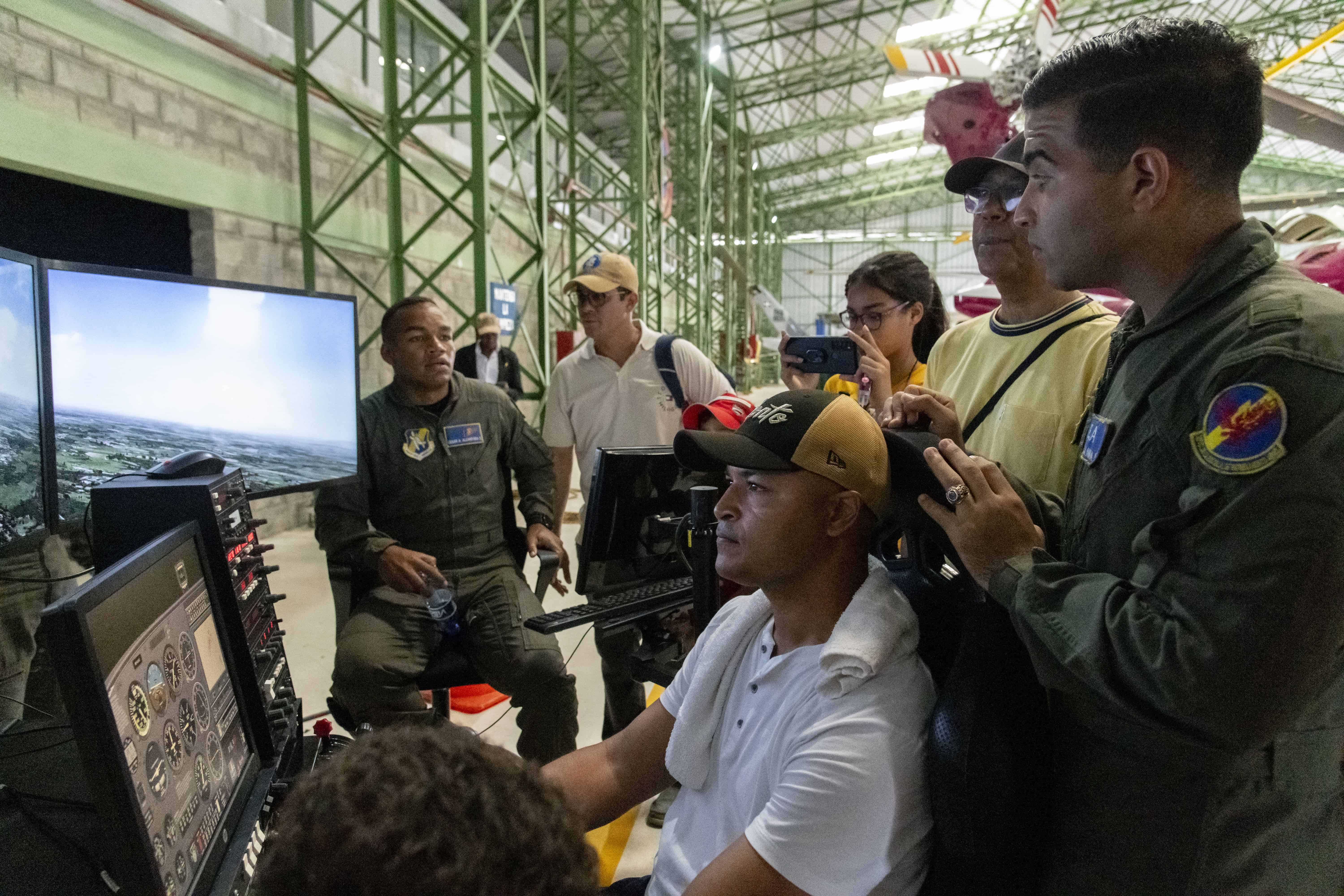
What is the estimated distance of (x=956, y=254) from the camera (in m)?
32.5

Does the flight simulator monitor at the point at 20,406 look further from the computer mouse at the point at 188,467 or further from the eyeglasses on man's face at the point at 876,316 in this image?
the eyeglasses on man's face at the point at 876,316

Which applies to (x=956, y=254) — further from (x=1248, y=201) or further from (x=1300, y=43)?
(x=1248, y=201)

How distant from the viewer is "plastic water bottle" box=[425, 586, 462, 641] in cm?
243

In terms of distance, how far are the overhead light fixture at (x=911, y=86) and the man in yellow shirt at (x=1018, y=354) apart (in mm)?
15704

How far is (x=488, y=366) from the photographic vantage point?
240 inches

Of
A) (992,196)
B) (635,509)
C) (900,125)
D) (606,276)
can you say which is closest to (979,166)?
(992,196)

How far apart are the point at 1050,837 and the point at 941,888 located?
0.56ft

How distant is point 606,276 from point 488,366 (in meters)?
3.25

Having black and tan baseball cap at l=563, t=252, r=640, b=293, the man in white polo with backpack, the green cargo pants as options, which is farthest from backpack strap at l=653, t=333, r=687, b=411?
the green cargo pants

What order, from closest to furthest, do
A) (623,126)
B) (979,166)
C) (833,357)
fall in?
(979,166) < (833,357) < (623,126)

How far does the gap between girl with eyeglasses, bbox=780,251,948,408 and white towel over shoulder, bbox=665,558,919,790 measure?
1.12 meters

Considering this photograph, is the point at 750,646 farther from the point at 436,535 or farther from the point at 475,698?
the point at 475,698

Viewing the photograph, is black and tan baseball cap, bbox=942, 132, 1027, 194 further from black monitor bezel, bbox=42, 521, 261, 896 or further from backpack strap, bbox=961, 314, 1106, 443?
black monitor bezel, bbox=42, 521, 261, 896

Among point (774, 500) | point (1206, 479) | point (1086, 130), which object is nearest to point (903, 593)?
point (774, 500)
